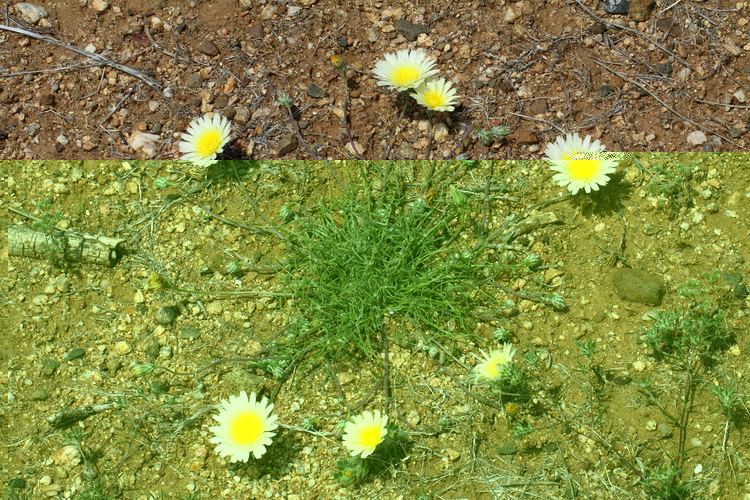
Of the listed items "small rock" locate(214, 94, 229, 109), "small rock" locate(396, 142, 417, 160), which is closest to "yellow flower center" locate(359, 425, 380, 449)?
"small rock" locate(396, 142, 417, 160)

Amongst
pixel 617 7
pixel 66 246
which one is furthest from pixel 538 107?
pixel 66 246

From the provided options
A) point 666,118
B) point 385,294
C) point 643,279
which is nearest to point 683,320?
point 643,279

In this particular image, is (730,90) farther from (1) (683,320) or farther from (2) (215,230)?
(2) (215,230)

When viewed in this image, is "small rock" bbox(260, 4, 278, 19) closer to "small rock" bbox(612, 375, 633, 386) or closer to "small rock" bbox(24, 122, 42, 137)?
"small rock" bbox(24, 122, 42, 137)

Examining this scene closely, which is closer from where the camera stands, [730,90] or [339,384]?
[339,384]

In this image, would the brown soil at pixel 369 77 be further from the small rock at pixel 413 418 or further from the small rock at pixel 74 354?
the small rock at pixel 413 418

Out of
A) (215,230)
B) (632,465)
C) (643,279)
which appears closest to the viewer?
(632,465)

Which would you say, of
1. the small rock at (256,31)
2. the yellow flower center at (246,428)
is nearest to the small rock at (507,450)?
the yellow flower center at (246,428)
